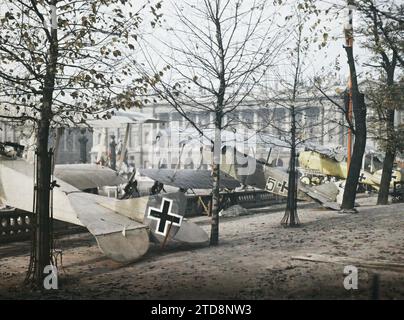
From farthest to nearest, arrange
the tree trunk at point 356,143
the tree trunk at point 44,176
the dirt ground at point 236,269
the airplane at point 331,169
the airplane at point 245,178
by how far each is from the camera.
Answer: the airplane at point 331,169 < the airplane at point 245,178 < the tree trunk at point 356,143 < the tree trunk at point 44,176 < the dirt ground at point 236,269

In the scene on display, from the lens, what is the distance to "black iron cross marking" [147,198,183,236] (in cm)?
1036

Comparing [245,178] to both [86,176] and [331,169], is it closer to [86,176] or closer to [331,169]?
[86,176]

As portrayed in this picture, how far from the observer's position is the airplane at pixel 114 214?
922cm

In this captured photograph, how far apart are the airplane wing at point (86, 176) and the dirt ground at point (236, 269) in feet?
9.88

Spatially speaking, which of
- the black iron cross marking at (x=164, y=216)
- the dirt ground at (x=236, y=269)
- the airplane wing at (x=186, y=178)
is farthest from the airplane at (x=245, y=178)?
the black iron cross marking at (x=164, y=216)

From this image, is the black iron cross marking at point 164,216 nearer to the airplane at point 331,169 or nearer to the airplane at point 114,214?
the airplane at point 114,214

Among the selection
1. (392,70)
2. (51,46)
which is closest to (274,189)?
(392,70)

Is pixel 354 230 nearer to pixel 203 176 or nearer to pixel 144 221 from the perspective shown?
pixel 144 221

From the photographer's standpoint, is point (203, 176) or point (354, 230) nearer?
point (354, 230)

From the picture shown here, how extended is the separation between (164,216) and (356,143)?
1207 centimetres

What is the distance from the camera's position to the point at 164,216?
10.5 m

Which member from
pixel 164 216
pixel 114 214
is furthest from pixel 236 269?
pixel 114 214

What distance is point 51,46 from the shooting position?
316 inches
